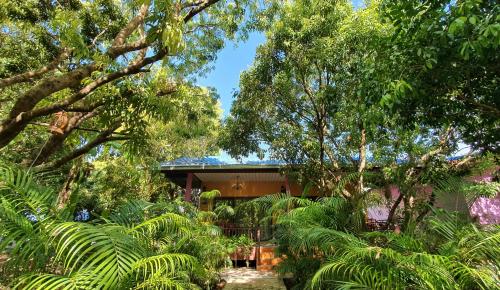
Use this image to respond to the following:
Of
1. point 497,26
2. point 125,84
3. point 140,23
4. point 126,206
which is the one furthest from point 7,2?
point 497,26

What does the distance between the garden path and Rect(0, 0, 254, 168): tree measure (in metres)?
4.45

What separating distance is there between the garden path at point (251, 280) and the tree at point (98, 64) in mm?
4448

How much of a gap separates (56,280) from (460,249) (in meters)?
3.62

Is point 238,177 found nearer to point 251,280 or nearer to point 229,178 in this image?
point 229,178

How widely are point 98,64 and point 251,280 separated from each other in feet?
22.5

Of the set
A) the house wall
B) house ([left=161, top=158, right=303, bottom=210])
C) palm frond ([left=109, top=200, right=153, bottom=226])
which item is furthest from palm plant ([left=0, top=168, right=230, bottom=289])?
the house wall

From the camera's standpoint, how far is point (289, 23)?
760 cm

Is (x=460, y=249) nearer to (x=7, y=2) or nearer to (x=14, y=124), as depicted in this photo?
(x=14, y=124)

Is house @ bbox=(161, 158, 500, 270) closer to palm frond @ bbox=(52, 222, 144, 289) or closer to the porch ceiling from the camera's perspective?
the porch ceiling

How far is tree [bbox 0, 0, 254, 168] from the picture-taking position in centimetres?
393

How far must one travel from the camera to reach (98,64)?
403cm

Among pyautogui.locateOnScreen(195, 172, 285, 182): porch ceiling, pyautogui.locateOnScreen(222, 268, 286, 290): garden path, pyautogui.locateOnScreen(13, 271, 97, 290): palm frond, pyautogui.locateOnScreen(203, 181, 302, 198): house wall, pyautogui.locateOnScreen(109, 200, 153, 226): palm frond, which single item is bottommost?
pyautogui.locateOnScreen(222, 268, 286, 290): garden path

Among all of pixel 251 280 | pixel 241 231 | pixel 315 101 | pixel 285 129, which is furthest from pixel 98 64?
pixel 241 231

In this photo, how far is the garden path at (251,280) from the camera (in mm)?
7971
